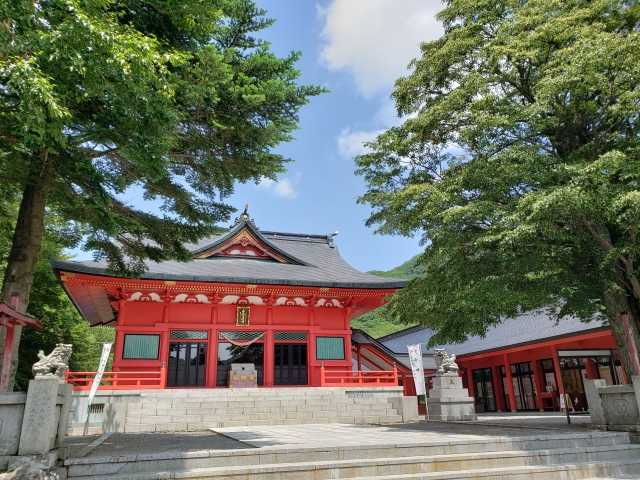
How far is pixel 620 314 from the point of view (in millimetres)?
9039

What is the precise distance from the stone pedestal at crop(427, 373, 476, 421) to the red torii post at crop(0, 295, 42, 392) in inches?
416

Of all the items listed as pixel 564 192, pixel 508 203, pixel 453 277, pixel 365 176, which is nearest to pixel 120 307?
pixel 365 176

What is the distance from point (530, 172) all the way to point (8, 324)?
8928mm

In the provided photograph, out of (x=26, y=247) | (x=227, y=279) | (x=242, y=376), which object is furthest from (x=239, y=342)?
(x=26, y=247)

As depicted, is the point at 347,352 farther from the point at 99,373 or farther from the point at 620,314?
the point at 620,314

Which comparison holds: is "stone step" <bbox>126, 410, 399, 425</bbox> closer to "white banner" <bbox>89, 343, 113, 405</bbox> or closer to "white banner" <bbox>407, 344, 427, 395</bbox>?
"white banner" <bbox>89, 343, 113, 405</bbox>

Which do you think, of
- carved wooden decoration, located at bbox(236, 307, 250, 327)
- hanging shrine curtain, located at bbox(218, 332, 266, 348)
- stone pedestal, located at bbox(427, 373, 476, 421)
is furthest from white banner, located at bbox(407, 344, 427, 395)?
carved wooden decoration, located at bbox(236, 307, 250, 327)

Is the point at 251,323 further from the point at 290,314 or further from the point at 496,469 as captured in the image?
the point at 496,469

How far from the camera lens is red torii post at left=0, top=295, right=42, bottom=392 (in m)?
5.80

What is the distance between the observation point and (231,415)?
12.3 m

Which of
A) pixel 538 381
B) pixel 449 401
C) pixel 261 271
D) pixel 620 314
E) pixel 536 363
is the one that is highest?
pixel 261 271

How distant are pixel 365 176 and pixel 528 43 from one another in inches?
189

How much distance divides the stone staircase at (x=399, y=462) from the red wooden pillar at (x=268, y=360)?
33.1ft

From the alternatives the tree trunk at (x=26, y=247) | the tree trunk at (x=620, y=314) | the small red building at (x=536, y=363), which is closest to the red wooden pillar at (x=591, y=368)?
the small red building at (x=536, y=363)
